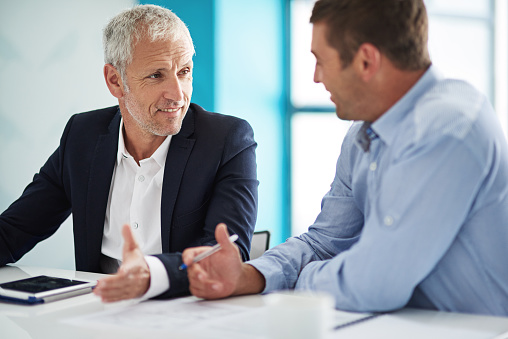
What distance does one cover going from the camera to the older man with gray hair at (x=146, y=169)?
219 centimetres

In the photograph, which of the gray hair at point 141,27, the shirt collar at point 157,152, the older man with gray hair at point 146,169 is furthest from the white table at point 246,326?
the gray hair at point 141,27

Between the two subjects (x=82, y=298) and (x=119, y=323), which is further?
(x=82, y=298)

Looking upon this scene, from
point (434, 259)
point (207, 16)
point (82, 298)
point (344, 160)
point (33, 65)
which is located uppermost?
point (207, 16)

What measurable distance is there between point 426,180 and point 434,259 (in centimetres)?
18

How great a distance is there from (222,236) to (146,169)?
2.91 ft

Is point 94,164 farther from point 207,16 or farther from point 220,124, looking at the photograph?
point 207,16

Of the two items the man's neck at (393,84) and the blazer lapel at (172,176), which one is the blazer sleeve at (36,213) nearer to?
the blazer lapel at (172,176)

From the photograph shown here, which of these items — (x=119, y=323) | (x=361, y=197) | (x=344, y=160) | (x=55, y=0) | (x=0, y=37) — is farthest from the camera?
(x=55, y=0)

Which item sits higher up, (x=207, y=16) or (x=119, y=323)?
(x=207, y=16)

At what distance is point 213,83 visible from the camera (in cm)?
443

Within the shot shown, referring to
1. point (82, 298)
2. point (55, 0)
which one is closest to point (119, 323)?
point (82, 298)

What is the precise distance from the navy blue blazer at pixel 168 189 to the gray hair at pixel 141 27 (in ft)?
1.00

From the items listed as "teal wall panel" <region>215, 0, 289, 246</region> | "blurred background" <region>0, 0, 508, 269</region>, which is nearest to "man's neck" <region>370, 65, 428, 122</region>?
"blurred background" <region>0, 0, 508, 269</region>

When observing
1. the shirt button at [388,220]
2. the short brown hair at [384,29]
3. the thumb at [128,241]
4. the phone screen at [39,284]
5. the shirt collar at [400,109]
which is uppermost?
the short brown hair at [384,29]
